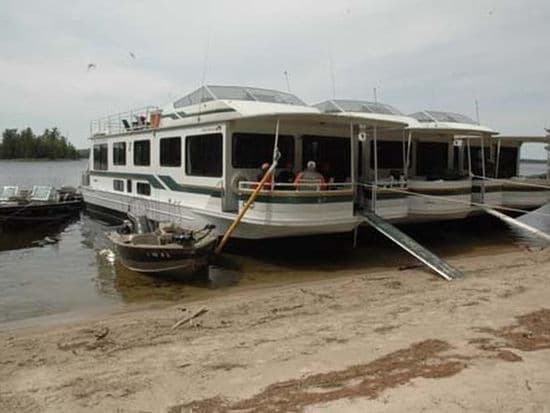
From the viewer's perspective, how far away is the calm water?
10.8 metres

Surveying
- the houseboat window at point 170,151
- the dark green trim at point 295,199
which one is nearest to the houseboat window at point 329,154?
the dark green trim at point 295,199

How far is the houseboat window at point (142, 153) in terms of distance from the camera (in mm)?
17750

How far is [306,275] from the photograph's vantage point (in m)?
12.5

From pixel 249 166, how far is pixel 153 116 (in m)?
4.93

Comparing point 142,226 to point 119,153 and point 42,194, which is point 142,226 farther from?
point 42,194

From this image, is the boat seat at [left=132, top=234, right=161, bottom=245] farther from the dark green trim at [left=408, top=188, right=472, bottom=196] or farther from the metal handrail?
the dark green trim at [left=408, top=188, right=472, bottom=196]

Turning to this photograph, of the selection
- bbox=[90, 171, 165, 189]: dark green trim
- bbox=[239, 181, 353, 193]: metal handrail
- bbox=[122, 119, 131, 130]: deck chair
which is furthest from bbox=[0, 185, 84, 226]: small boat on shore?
bbox=[239, 181, 353, 193]: metal handrail

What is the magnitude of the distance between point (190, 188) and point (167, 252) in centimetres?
383

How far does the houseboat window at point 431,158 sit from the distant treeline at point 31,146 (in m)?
101

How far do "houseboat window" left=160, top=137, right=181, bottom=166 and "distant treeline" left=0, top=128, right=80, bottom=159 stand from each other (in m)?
99.3

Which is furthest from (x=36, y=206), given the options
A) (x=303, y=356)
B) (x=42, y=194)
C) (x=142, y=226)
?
(x=303, y=356)

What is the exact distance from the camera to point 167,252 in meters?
11.4

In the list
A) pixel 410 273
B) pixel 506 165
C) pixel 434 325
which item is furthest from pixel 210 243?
pixel 506 165

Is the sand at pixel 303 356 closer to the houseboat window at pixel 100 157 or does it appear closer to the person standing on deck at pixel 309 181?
the person standing on deck at pixel 309 181
